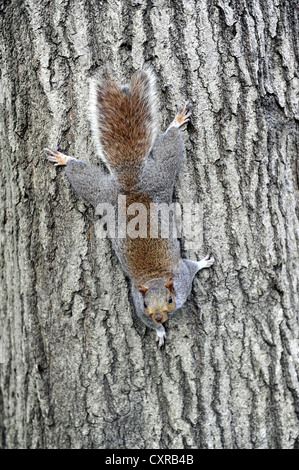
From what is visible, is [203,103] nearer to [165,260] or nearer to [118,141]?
[118,141]

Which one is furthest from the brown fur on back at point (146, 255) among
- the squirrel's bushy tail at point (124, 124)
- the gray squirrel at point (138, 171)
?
the squirrel's bushy tail at point (124, 124)

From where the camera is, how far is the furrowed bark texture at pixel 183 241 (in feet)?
5.80

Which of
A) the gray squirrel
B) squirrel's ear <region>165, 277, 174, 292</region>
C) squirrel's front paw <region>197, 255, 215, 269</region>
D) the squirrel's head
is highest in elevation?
the gray squirrel

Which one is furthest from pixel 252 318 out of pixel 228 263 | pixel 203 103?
pixel 203 103

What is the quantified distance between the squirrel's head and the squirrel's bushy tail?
51 cm

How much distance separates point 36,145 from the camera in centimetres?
186

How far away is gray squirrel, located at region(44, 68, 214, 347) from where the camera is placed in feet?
5.94

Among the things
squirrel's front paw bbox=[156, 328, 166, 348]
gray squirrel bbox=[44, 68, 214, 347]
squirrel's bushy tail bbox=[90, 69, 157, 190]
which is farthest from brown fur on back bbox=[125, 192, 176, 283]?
squirrel's front paw bbox=[156, 328, 166, 348]

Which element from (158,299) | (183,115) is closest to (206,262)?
(158,299)

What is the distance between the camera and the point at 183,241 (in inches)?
74.4

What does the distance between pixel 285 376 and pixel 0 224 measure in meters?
1.61

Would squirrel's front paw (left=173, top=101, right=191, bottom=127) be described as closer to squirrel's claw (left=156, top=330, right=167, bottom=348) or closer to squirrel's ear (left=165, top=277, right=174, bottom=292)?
squirrel's ear (left=165, top=277, right=174, bottom=292)

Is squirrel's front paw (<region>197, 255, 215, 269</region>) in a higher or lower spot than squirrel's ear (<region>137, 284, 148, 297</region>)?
higher

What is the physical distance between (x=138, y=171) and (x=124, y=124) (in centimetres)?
25
